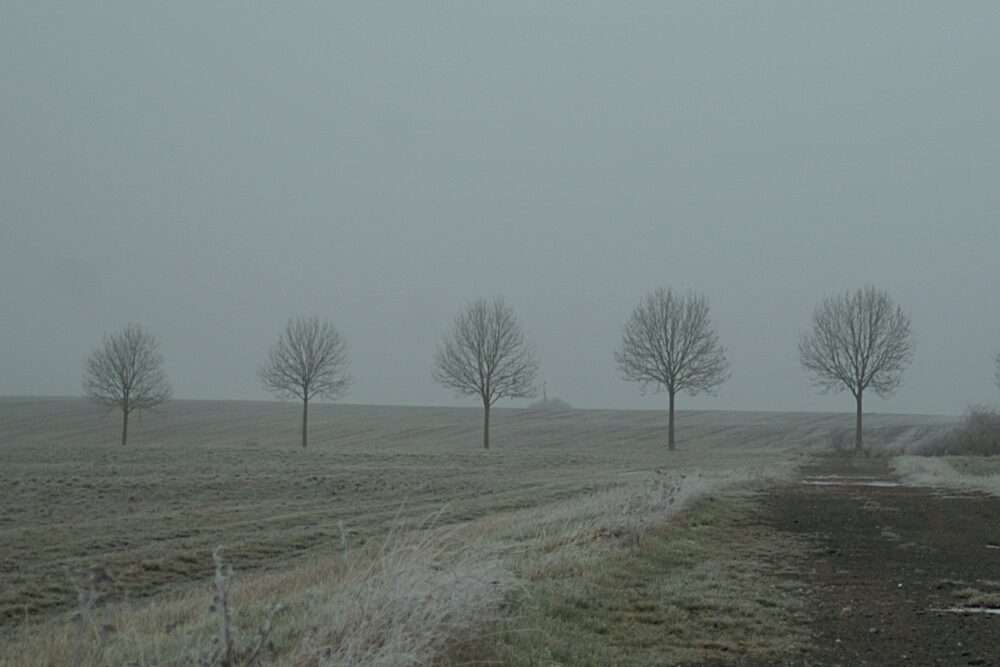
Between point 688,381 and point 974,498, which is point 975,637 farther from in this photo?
point 688,381

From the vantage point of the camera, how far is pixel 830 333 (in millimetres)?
67500

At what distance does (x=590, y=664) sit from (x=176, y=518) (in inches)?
722

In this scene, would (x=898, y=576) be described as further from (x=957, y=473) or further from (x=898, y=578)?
(x=957, y=473)

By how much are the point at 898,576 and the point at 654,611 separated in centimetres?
405

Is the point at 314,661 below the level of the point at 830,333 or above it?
below

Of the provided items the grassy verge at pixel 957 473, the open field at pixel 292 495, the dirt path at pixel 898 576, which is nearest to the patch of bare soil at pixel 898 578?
the dirt path at pixel 898 576

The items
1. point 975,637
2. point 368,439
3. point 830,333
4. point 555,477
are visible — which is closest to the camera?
point 975,637

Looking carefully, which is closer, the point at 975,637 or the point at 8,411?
the point at 975,637

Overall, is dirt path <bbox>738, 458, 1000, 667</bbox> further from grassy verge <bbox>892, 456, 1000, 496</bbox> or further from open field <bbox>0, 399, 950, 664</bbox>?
grassy verge <bbox>892, 456, 1000, 496</bbox>

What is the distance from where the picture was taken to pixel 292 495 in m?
30.4

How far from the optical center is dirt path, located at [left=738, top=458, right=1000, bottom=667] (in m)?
7.76

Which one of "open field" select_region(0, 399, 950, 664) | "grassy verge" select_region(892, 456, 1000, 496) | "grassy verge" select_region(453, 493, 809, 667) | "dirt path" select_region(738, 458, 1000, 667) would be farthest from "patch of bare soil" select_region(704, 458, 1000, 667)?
"grassy verge" select_region(892, 456, 1000, 496)

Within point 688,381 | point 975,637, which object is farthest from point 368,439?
point 975,637

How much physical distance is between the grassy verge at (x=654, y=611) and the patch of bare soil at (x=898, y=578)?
38cm
